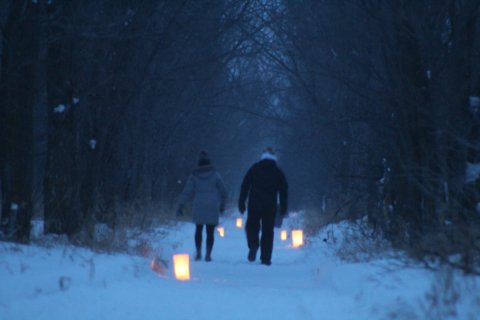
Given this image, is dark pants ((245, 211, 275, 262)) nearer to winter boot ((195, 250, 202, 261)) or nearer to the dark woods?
winter boot ((195, 250, 202, 261))

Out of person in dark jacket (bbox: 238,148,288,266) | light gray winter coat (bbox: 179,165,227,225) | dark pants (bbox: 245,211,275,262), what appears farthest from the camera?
light gray winter coat (bbox: 179,165,227,225)

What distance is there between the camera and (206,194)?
1276cm

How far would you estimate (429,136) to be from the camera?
10469mm

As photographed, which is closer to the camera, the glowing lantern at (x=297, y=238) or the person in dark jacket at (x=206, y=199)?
the person in dark jacket at (x=206, y=199)

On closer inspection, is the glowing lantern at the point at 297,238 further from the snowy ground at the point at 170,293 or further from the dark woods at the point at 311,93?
the snowy ground at the point at 170,293

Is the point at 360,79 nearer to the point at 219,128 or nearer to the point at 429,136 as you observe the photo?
the point at 429,136

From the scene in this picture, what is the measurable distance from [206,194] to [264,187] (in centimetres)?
112

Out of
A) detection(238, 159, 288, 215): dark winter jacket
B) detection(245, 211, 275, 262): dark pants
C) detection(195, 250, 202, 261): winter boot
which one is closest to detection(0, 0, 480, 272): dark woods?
detection(238, 159, 288, 215): dark winter jacket

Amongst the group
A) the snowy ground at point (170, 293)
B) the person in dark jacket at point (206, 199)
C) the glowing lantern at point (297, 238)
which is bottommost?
the snowy ground at point (170, 293)

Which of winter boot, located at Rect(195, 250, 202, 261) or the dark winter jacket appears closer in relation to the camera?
the dark winter jacket

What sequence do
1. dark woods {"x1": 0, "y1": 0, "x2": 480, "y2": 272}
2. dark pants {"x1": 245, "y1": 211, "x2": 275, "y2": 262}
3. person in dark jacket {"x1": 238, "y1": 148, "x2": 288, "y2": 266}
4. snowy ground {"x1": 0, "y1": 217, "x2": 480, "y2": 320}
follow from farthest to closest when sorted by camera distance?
1. person in dark jacket {"x1": 238, "y1": 148, "x2": 288, "y2": 266}
2. dark pants {"x1": 245, "y1": 211, "x2": 275, "y2": 262}
3. dark woods {"x1": 0, "y1": 0, "x2": 480, "y2": 272}
4. snowy ground {"x1": 0, "y1": 217, "x2": 480, "y2": 320}

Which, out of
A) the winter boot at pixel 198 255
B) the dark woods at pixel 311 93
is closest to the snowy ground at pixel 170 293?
the dark woods at pixel 311 93

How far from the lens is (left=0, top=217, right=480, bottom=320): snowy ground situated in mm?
6012

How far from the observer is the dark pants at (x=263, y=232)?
12062 mm
